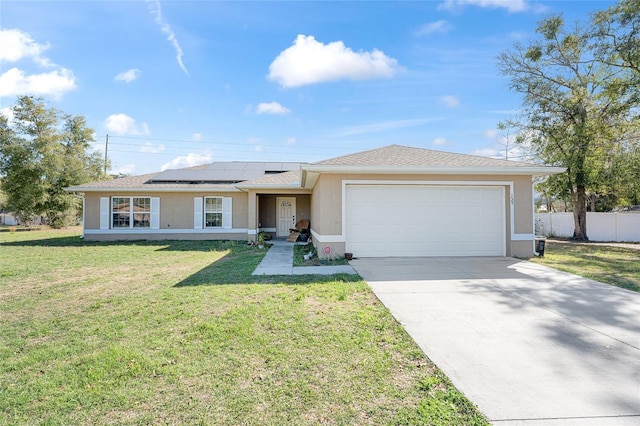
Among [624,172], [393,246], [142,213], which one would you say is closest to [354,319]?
[393,246]

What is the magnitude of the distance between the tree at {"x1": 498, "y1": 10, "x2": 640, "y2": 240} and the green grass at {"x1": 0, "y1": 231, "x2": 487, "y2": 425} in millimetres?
17759

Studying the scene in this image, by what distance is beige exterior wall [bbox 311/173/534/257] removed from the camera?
9398 mm

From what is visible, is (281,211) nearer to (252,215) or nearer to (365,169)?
(252,215)

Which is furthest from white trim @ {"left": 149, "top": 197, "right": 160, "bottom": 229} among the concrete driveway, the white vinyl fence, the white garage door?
the white vinyl fence

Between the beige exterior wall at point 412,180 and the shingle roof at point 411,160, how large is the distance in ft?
1.33

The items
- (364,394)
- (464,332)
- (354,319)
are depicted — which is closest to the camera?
(364,394)

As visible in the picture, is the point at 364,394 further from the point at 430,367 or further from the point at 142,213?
the point at 142,213

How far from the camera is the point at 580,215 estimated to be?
1734cm

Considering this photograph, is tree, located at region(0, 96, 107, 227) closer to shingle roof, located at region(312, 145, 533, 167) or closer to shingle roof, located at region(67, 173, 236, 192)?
shingle roof, located at region(67, 173, 236, 192)

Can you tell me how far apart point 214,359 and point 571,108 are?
70.8 feet

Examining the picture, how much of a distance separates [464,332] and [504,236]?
284 inches

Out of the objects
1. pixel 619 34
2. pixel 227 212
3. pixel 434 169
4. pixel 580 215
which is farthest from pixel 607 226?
pixel 227 212

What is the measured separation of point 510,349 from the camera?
3.61 m

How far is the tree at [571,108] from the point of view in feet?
53.1
